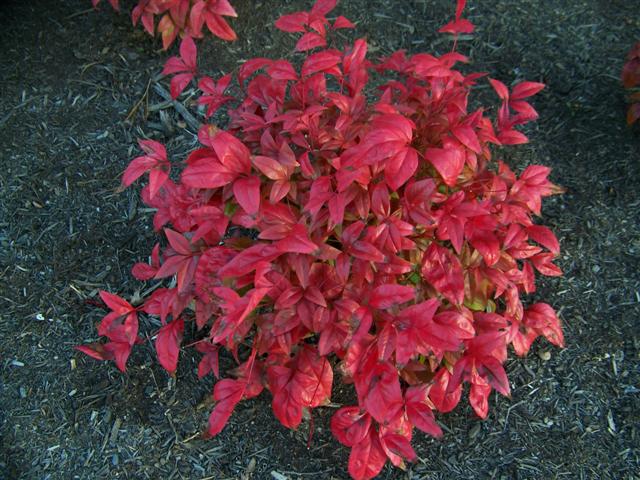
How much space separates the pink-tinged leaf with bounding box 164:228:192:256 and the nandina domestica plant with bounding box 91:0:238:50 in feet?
4.05

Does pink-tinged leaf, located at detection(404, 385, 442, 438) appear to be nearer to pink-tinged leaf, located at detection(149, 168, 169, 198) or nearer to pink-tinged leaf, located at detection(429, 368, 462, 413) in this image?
pink-tinged leaf, located at detection(429, 368, 462, 413)

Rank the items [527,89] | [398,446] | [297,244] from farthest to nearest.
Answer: [527,89] < [398,446] < [297,244]

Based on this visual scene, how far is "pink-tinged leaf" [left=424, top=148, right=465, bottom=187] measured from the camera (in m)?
1.89

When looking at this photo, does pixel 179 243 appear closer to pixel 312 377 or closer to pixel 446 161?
pixel 312 377

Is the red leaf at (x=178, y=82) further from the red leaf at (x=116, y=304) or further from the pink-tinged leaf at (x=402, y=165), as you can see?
the pink-tinged leaf at (x=402, y=165)

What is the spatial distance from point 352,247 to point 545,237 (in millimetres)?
754

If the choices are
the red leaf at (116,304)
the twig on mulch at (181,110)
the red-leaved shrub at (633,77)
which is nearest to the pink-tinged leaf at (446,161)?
the red leaf at (116,304)

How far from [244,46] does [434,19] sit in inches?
42.5

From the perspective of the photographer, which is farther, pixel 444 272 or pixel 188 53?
pixel 188 53

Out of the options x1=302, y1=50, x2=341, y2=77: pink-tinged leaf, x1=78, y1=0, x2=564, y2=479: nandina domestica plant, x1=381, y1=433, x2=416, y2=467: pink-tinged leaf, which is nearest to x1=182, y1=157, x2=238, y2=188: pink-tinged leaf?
x1=78, y1=0, x2=564, y2=479: nandina domestica plant

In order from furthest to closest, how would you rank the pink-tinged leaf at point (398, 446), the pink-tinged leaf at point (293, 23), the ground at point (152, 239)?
the ground at point (152, 239) < the pink-tinged leaf at point (293, 23) < the pink-tinged leaf at point (398, 446)

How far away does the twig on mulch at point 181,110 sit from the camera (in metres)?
3.21

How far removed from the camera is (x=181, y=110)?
3.25 meters

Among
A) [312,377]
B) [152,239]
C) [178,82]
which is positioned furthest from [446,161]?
[152,239]
